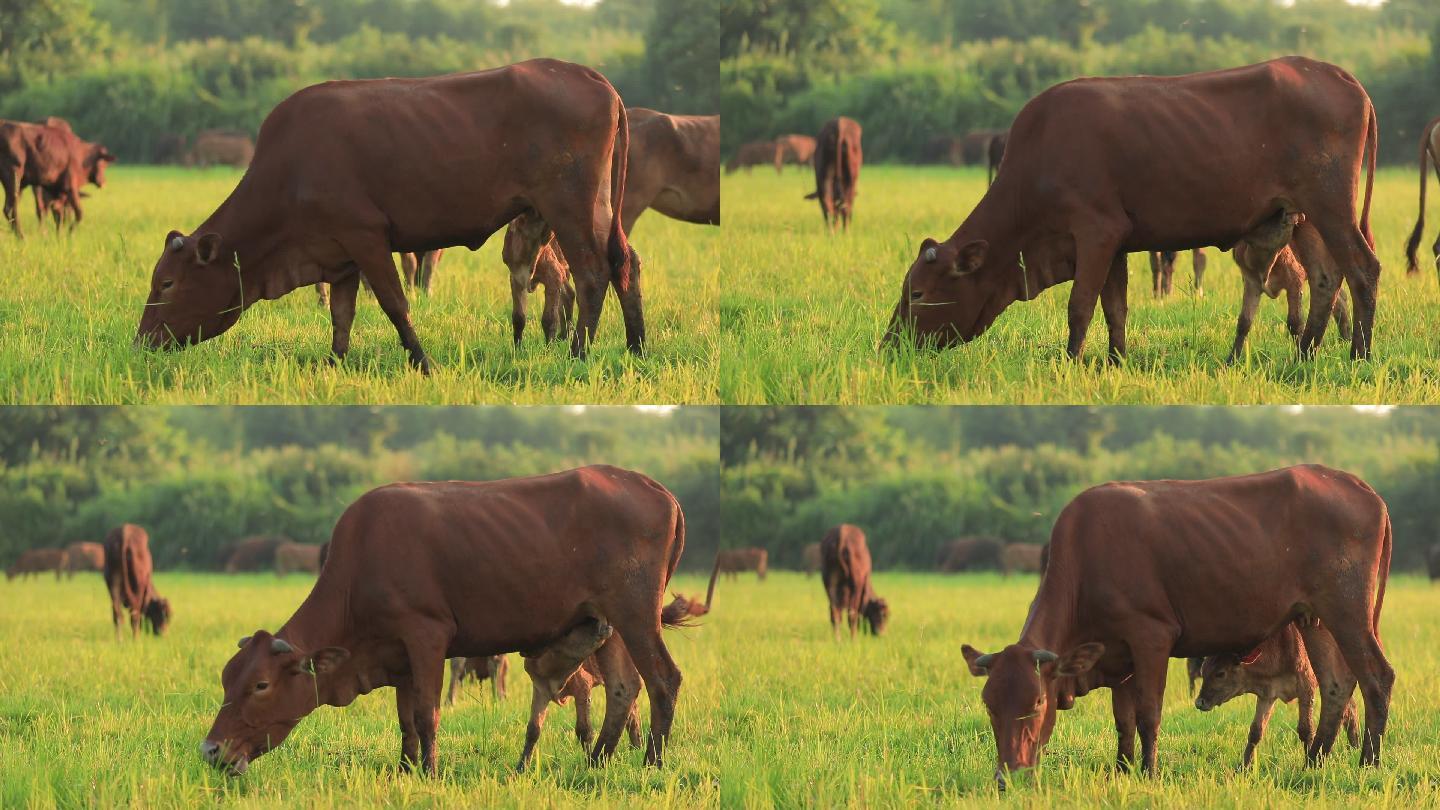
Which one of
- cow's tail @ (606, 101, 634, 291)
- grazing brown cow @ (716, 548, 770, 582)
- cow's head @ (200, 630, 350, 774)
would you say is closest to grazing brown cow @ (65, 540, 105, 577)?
grazing brown cow @ (716, 548, 770, 582)

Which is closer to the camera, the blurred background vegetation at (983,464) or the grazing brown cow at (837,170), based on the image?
the grazing brown cow at (837,170)

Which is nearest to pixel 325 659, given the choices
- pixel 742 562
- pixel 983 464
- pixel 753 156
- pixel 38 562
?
pixel 742 562

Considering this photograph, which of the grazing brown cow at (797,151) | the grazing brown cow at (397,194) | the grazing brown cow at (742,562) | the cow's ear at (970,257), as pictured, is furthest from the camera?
the grazing brown cow at (797,151)

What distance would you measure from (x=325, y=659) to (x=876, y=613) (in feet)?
35.0

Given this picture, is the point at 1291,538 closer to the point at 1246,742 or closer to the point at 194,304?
the point at 1246,742

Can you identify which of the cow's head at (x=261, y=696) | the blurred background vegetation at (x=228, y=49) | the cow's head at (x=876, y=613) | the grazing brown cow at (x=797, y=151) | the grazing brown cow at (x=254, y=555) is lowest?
the grazing brown cow at (x=254, y=555)

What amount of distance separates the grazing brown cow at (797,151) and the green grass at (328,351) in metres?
19.3

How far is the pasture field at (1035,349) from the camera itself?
1070 centimetres

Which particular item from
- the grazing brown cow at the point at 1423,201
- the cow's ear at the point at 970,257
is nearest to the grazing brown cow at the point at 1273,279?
the cow's ear at the point at 970,257

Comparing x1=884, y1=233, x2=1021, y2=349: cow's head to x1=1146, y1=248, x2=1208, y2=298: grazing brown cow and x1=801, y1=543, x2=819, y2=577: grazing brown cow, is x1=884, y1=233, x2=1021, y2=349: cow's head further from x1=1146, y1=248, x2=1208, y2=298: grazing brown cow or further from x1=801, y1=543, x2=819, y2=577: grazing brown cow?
x1=801, y1=543, x2=819, y2=577: grazing brown cow

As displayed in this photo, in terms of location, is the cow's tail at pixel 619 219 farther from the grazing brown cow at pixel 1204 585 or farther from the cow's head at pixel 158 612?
the cow's head at pixel 158 612

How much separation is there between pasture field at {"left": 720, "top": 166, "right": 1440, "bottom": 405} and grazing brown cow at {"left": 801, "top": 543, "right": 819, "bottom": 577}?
13.1 meters

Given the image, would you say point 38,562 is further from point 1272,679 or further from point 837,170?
point 1272,679

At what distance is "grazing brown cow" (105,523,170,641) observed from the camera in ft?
62.1
